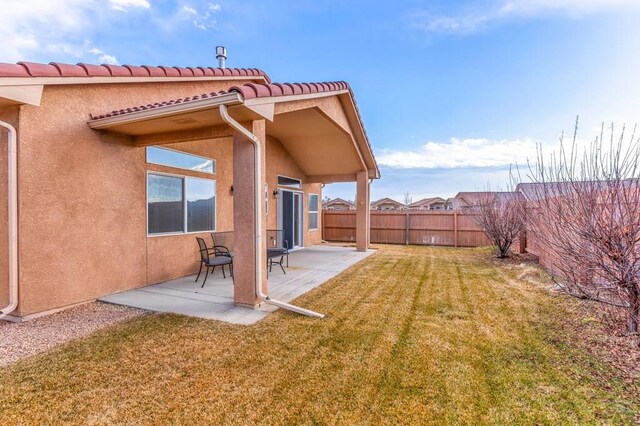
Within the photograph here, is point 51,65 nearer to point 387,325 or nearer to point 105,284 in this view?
point 105,284

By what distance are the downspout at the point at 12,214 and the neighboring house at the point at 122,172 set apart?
0.02m

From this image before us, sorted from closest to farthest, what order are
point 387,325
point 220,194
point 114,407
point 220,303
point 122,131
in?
point 114,407, point 387,325, point 220,303, point 122,131, point 220,194

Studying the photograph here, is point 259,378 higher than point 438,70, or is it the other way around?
point 438,70

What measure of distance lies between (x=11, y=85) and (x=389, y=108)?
17.1m

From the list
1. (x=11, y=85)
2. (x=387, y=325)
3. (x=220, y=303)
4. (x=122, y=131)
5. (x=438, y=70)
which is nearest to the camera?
(x=11, y=85)

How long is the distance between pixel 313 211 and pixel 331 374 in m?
12.7

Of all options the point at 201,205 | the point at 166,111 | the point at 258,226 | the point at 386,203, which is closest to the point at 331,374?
the point at 258,226

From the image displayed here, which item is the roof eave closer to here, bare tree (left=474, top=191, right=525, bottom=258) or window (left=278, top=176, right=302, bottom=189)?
window (left=278, top=176, right=302, bottom=189)

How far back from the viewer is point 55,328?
15.1ft

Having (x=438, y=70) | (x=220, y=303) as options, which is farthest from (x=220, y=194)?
(x=438, y=70)

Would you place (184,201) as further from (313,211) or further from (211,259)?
(313,211)

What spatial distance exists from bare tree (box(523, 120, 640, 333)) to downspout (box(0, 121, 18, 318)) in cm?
759

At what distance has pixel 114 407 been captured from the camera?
2.81 meters

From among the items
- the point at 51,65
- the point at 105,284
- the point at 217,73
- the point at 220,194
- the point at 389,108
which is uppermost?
the point at 389,108
